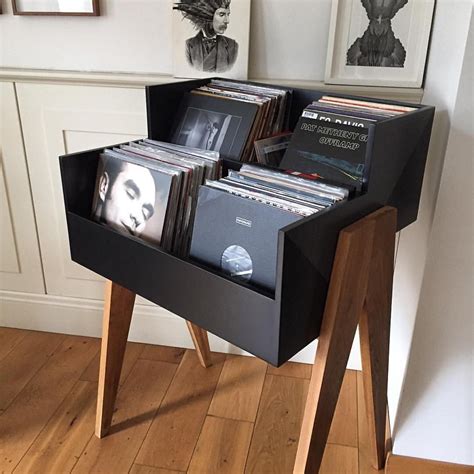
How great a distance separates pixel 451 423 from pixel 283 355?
65 cm

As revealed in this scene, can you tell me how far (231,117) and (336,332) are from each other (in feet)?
1.68

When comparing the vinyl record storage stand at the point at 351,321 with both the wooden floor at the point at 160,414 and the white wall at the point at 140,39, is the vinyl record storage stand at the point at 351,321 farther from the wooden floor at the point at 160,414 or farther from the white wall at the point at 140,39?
the white wall at the point at 140,39

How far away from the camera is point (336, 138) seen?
1039 mm

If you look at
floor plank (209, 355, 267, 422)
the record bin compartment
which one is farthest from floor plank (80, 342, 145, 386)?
the record bin compartment

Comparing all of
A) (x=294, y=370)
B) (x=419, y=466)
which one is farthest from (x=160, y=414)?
(x=419, y=466)

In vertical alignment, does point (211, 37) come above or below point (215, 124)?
above

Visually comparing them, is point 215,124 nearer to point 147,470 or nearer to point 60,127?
point 60,127

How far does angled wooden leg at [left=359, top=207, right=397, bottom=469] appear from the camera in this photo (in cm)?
98

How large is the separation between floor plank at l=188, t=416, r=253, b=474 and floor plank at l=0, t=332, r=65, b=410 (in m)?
0.58

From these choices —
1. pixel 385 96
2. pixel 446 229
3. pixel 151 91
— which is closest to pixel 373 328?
pixel 446 229

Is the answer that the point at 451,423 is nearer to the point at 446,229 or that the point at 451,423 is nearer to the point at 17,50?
the point at 446,229

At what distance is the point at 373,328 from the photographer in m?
1.13

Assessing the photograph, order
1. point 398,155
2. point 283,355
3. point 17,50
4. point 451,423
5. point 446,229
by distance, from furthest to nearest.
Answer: point 17,50, point 451,423, point 446,229, point 398,155, point 283,355

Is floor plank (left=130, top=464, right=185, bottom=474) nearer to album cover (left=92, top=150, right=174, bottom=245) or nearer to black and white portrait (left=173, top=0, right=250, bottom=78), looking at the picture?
album cover (left=92, top=150, right=174, bottom=245)
